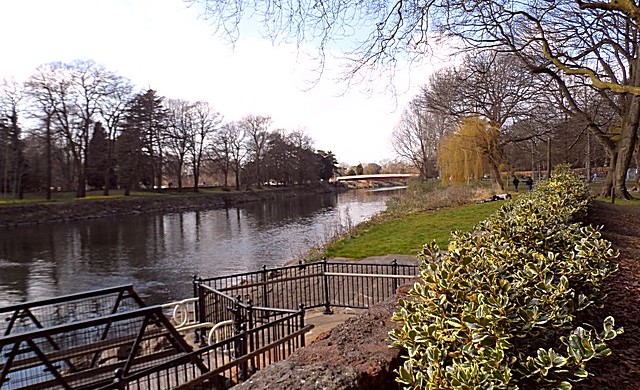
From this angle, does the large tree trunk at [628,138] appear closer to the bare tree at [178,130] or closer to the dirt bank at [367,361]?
the dirt bank at [367,361]

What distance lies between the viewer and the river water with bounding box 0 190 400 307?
15828mm

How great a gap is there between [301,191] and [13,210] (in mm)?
40406

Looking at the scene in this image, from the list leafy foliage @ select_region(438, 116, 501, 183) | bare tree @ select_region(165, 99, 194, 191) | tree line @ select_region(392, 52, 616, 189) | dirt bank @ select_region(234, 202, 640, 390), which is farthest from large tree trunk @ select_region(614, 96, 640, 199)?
bare tree @ select_region(165, 99, 194, 191)

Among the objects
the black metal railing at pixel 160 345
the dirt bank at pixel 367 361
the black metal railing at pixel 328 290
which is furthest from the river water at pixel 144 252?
the dirt bank at pixel 367 361

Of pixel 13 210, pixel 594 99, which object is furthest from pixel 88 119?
pixel 594 99

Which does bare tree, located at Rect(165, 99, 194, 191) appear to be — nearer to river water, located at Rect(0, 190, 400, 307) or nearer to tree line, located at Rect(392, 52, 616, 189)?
river water, located at Rect(0, 190, 400, 307)

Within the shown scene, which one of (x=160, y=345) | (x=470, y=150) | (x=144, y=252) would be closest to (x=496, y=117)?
(x=470, y=150)

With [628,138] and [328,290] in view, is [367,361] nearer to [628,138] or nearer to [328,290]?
[328,290]

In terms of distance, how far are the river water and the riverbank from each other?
7.84 ft

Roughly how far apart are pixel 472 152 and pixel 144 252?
70.9 ft

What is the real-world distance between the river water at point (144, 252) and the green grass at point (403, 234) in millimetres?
2564

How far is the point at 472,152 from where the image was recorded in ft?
101

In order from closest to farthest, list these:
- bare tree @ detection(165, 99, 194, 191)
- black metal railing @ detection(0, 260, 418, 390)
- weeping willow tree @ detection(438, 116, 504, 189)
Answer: black metal railing @ detection(0, 260, 418, 390)
weeping willow tree @ detection(438, 116, 504, 189)
bare tree @ detection(165, 99, 194, 191)

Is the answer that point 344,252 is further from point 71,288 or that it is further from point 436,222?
point 71,288
